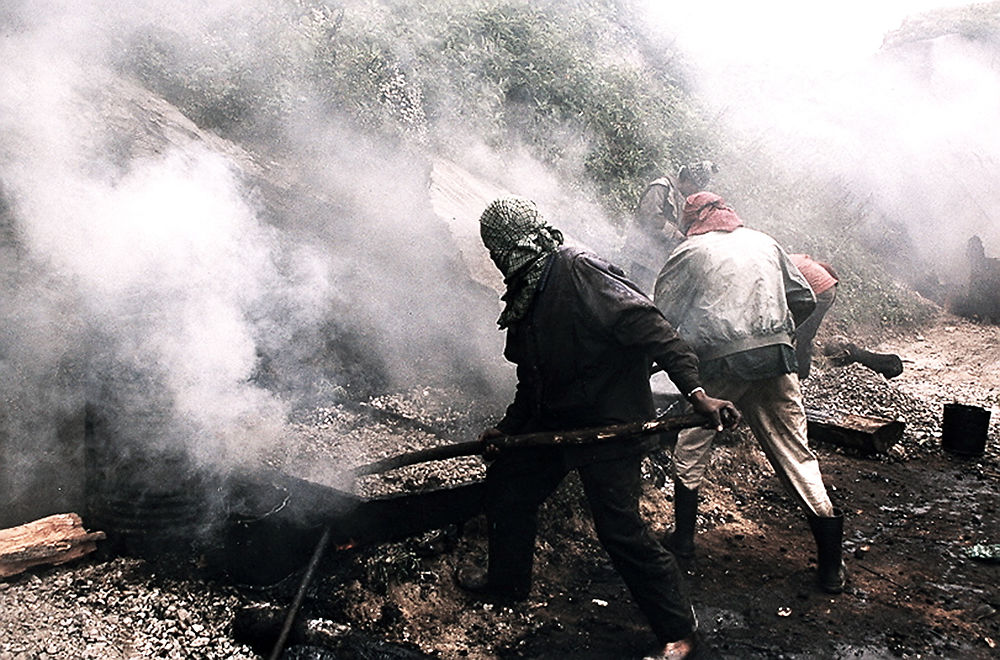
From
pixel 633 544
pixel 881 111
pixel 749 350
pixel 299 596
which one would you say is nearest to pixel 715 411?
pixel 633 544

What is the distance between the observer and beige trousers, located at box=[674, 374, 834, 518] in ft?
11.3

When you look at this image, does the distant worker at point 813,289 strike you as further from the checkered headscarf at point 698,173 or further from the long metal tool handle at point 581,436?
the long metal tool handle at point 581,436

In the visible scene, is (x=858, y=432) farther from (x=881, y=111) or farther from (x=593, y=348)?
(x=881, y=111)

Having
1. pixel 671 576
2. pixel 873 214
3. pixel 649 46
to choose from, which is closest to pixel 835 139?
pixel 873 214

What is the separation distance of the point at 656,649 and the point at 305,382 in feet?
9.26

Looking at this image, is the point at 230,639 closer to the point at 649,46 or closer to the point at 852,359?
the point at 852,359

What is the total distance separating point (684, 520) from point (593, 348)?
5.07ft

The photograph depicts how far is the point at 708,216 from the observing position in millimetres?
3896

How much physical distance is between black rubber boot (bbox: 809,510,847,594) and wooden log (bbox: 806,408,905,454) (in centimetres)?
221

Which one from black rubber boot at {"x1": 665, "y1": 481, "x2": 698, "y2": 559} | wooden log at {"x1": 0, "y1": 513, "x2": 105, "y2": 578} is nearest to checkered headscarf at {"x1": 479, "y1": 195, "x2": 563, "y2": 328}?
black rubber boot at {"x1": 665, "y1": 481, "x2": 698, "y2": 559}

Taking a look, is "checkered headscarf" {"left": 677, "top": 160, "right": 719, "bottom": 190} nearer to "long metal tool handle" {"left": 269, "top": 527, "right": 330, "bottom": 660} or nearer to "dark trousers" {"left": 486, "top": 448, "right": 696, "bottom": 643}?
"dark trousers" {"left": 486, "top": 448, "right": 696, "bottom": 643}

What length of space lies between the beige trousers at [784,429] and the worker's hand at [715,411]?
896 millimetres

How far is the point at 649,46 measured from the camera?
13.2 meters

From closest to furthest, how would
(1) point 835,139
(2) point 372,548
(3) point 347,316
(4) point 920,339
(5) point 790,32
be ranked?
(2) point 372,548 → (3) point 347,316 → (4) point 920,339 → (1) point 835,139 → (5) point 790,32
